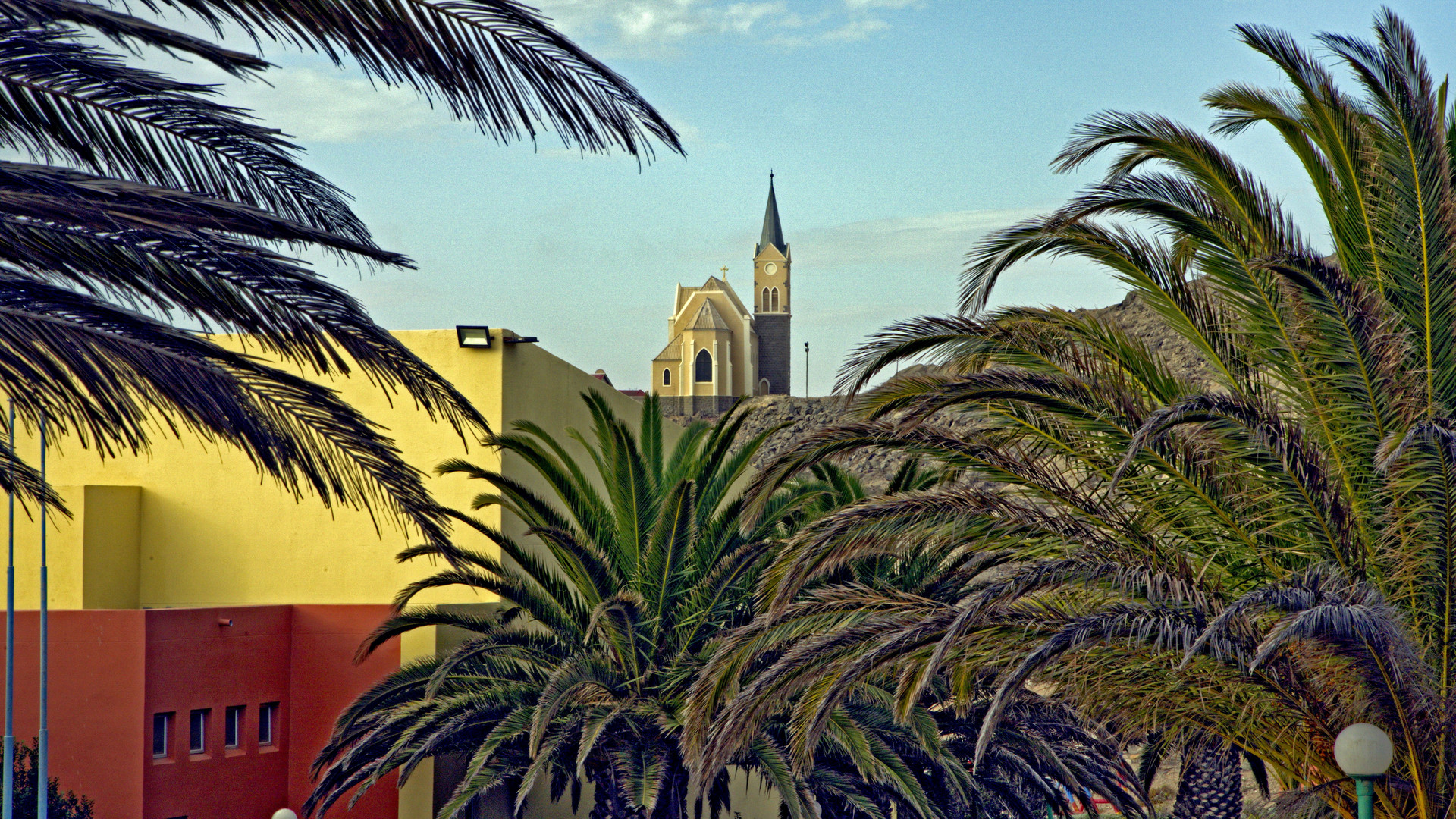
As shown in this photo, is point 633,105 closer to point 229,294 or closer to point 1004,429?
point 229,294

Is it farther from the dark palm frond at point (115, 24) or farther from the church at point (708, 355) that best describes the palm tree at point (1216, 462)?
the church at point (708, 355)

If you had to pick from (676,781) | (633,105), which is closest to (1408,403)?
(633,105)

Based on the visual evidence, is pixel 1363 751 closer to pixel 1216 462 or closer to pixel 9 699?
pixel 1216 462

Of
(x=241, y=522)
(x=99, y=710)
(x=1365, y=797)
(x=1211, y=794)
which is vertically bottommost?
(x=1211, y=794)

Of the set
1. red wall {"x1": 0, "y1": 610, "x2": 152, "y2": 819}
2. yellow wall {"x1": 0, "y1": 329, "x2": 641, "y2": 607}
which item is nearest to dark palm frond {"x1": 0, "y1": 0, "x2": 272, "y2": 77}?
red wall {"x1": 0, "y1": 610, "x2": 152, "y2": 819}

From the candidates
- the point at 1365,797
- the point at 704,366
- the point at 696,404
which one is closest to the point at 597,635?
the point at 1365,797

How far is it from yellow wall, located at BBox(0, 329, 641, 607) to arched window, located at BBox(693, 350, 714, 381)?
236ft

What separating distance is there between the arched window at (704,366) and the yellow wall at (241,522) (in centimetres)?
7205

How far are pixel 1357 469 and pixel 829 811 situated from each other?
7648 mm

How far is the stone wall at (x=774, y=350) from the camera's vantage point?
327ft

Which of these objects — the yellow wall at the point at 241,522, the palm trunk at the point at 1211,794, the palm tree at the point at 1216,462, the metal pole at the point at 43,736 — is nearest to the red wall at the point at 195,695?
the metal pole at the point at 43,736

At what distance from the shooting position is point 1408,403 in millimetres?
7547

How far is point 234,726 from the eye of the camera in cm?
1557

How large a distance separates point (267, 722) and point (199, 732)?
3.27 ft
